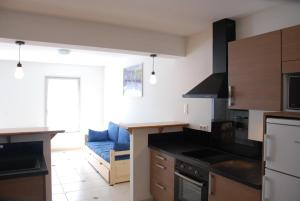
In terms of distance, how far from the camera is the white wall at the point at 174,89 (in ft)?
10.6

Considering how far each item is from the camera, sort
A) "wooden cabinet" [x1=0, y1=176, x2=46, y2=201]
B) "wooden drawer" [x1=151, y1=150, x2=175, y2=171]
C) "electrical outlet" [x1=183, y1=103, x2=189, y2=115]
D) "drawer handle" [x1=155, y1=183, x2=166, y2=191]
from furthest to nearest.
A: "electrical outlet" [x1=183, y1=103, x2=189, y2=115] → "drawer handle" [x1=155, y1=183, x2=166, y2=191] → "wooden drawer" [x1=151, y1=150, x2=175, y2=171] → "wooden cabinet" [x1=0, y1=176, x2=46, y2=201]

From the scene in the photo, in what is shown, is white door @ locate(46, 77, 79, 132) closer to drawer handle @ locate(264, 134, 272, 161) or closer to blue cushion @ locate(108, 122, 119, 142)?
blue cushion @ locate(108, 122, 119, 142)

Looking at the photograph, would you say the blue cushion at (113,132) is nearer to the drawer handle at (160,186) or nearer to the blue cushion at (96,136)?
the blue cushion at (96,136)

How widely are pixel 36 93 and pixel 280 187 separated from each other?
6.06 meters

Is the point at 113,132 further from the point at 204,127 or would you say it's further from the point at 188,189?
the point at 188,189

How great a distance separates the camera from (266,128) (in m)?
1.78

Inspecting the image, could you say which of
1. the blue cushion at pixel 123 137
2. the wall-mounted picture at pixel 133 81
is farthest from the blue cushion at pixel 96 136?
the wall-mounted picture at pixel 133 81

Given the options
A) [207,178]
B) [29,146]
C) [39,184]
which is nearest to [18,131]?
[29,146]

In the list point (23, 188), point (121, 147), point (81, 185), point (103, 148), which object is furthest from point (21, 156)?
point (103, 148)

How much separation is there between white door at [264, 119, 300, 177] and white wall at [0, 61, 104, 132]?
5.83 m

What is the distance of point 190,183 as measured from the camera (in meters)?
2.62

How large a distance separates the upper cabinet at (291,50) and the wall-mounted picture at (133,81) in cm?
311

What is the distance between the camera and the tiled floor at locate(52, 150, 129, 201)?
3.69 metres

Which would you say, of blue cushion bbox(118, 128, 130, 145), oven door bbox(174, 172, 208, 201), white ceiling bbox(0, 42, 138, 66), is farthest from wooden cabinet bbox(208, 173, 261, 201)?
white ceiling bbox(0, 42, 138, 66)
